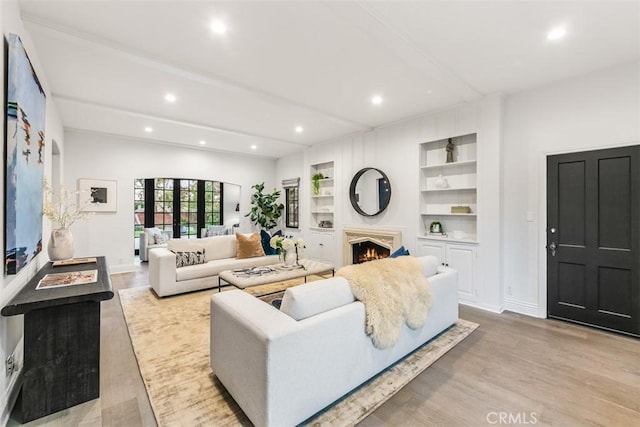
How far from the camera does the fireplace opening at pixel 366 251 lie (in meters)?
5.25

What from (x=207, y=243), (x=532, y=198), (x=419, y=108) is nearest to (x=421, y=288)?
(x=532, y=198)

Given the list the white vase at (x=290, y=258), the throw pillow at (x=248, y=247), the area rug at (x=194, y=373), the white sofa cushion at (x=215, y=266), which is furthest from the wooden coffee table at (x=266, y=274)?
the throw pillow at (x=248, y=247)

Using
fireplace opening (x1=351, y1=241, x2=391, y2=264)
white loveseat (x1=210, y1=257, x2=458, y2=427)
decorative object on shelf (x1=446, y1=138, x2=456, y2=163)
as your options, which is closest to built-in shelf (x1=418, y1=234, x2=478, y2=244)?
fireplace opening (x1=351, y1=241, x2=391, y2=264)

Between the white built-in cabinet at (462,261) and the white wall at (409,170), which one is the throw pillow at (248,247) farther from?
the white built-in cabinet at (462,261)

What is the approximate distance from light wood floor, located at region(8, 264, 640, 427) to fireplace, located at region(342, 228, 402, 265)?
201 cm

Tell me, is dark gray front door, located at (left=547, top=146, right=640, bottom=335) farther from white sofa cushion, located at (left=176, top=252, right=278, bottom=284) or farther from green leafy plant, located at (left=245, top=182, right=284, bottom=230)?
green leafy plant, located at (left=245, top=182, right=284, bottom=230)

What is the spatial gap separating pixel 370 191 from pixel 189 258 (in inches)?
127

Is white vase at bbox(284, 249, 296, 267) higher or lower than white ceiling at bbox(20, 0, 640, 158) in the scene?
lower

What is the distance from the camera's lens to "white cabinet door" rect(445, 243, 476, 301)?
385 cm

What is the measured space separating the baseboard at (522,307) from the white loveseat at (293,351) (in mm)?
2347

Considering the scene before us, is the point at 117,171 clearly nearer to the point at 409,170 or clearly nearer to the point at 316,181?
the point at 316,181

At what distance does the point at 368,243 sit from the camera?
17.7 ft

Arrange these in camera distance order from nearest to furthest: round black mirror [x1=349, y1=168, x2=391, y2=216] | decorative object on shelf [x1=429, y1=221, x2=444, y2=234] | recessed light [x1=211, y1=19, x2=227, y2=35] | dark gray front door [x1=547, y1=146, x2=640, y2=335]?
recessed light [x1=211, y1=19, x2=227, y2=35] → dark gray front door [x1=547, y1=146, x2=640, y2=335] → decorative object on shelf [x1=429, y1=221, x2=444, y2=234] → round black mirror [x1=349, y1=168, x2=391, y2=216]

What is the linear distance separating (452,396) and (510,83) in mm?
3380
